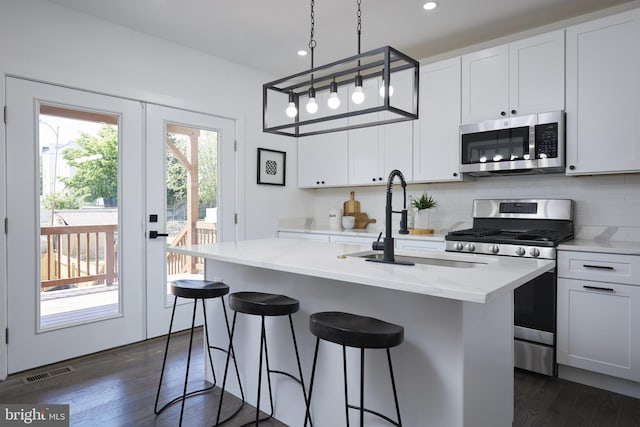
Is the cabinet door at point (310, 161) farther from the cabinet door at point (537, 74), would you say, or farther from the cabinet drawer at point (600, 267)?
the cabinet drawer at point (600, 267)

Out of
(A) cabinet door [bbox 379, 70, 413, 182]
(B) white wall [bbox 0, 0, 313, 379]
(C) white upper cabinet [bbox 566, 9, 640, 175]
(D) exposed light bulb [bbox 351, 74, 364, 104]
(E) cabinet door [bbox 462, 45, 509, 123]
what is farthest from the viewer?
(A) cabinet door [bbox 379, 70, 413, 182]

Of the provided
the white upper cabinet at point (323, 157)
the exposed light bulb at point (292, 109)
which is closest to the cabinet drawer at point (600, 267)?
the exposed light bulb at point (292, 109)

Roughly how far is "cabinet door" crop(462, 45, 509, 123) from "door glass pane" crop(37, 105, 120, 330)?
115 inches

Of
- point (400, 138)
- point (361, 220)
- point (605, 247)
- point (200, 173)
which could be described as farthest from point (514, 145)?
point (200, 173)

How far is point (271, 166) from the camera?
4527mm

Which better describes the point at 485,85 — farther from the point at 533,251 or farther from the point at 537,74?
the point at 533,251

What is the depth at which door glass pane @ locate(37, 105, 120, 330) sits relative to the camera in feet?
Result: 9.64

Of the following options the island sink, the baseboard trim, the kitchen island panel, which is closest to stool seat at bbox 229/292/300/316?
the kitchen island panel

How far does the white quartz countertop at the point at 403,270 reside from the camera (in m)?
1.33

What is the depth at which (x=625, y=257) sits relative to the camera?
2463mm

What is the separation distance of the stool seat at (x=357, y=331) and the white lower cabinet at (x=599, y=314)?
176 cm

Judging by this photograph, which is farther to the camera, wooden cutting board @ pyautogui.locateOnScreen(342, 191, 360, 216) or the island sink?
wooden cutting board @ pyautogui.locateOnScreen(342, 191, 360, 216)

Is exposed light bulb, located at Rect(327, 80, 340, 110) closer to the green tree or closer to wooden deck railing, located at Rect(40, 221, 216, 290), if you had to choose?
the green tree

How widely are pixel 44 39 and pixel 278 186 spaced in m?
2.48
